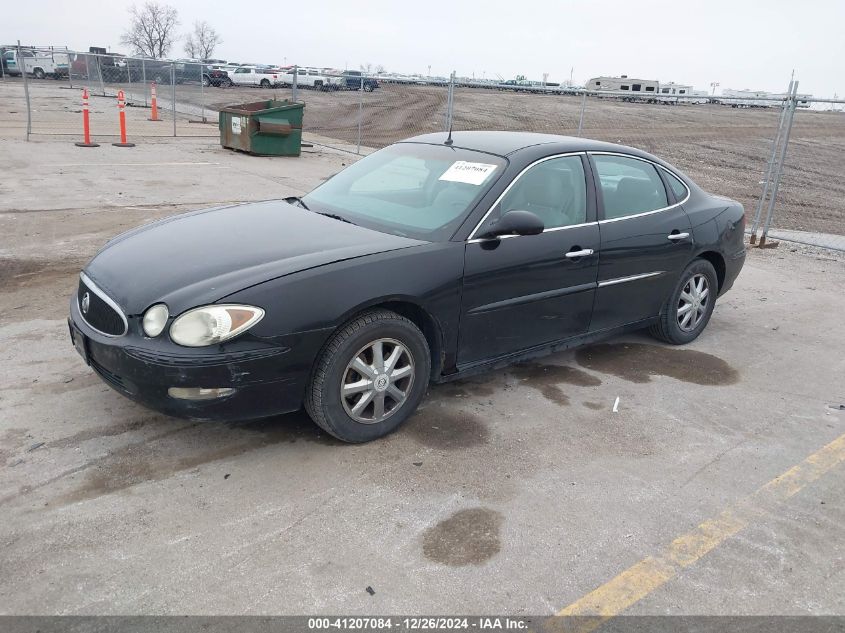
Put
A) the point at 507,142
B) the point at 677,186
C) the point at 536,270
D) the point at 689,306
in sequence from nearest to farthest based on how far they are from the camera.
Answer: the point at 536,270
the point at 507,142
the point at 677,186
the point at 689,306

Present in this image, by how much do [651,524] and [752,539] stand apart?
44 centimetres

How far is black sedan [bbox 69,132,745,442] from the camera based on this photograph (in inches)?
135

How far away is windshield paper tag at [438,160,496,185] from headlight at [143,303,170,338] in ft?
6.51

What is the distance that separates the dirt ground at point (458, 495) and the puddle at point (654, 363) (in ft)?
0.08

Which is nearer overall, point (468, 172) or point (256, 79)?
point (468, 172)

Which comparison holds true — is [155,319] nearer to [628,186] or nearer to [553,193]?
[553,193]

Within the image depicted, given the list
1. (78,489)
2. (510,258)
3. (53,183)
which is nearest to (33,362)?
(78,489)

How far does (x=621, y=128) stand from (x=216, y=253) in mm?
25583

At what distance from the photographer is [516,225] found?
162 inches

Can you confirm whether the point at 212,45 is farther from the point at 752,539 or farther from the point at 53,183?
the point at 752,539

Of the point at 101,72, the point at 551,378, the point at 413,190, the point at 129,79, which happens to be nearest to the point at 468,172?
the point at 413,190

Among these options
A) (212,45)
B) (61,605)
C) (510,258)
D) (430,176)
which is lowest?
(61,605)

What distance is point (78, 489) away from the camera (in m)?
3.32

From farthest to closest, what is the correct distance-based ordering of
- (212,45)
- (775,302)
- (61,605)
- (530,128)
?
(212,45) < (530,128) < (775,302) < (61,605)
